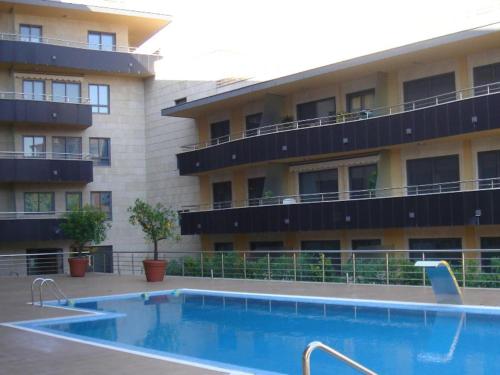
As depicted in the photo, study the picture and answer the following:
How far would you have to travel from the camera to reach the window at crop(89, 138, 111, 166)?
132 ft

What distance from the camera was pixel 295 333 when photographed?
13.0 metres

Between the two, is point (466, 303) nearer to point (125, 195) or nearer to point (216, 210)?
point (216, 210)

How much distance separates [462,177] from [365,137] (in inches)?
173

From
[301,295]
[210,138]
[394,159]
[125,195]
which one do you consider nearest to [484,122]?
[394,159]

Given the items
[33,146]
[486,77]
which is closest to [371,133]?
[486,77]

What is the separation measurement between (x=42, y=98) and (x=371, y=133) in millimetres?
19764

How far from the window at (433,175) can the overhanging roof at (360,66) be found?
428cm

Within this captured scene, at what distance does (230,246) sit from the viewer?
121ft

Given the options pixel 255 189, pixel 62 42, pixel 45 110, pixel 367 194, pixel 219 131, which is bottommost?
pixel 367 194

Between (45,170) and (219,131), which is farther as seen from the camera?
(219,131)

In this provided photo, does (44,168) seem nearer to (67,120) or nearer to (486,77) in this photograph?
(67,120)

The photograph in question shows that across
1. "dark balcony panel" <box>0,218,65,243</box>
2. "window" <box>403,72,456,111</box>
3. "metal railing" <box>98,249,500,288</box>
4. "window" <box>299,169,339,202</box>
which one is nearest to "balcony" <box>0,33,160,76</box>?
"dark balcony panel" <box>0,218,65,243</box>

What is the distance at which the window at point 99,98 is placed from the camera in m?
40.1

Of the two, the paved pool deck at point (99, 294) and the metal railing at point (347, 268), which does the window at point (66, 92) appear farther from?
the metal railing at point (347, 268)
